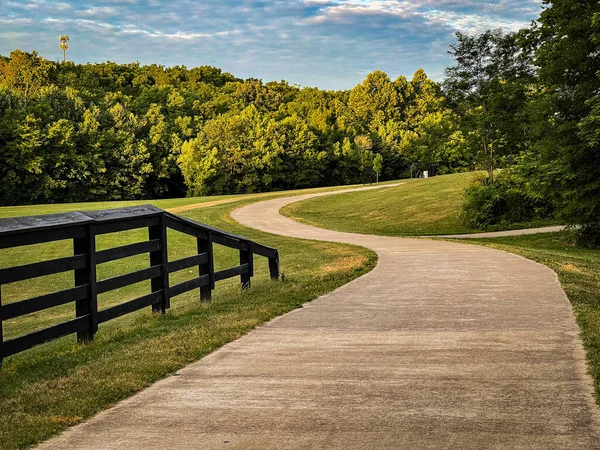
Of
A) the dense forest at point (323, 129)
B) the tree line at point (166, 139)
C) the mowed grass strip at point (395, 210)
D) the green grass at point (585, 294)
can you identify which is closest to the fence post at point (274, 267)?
the green grass at point (585, 294)

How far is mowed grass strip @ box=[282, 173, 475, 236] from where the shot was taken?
1308 inches

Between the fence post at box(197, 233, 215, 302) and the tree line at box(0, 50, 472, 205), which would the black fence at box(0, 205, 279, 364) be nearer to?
the fence post at box(197, 233, 215, 302)

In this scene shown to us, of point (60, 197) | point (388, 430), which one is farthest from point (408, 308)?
point (60, 197)

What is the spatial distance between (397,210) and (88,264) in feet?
109

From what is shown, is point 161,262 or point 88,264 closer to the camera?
point 88,264

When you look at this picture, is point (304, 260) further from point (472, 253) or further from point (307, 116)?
point (307, 116)

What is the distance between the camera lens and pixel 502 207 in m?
32.1

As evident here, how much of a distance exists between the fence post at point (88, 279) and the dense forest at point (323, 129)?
1519 centimetres

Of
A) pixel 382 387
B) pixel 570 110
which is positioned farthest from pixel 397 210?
pixel 382 387

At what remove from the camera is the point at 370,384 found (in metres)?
5.35

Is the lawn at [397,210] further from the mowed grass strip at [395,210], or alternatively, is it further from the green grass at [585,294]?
the green grass at [585,294]

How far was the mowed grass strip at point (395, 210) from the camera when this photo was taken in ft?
109

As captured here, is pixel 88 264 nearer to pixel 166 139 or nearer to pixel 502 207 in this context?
pixel 502 207

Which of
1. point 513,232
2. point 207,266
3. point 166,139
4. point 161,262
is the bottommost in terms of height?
point 513,232
